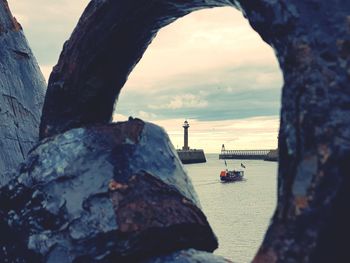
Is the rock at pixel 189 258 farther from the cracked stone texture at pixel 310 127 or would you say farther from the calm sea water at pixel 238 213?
the calm sea water at pixel 238 213

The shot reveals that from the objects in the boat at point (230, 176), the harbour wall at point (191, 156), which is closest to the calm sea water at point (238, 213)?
the boat at point (230, 176)

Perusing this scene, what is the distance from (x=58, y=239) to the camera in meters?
1.59

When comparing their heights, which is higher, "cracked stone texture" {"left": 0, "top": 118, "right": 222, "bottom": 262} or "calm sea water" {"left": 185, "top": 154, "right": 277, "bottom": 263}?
"cracked stone texture" {"left": 0, "top": 118, "right": 222, "bottom": 262}

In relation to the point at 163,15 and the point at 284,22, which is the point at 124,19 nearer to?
the point at 163,15

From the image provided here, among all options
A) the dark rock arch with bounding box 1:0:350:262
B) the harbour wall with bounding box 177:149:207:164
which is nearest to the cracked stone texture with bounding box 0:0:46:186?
the dark rock arch with bounding box 1:0:350:262

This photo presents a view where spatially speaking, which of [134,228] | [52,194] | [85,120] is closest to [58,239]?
[52,194]

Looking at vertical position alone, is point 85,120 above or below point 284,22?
below

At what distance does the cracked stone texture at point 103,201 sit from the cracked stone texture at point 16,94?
886 mm

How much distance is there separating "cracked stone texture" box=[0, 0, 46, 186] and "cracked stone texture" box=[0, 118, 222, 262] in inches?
34.9

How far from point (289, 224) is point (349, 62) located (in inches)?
12.4

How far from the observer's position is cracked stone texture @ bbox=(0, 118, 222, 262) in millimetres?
1523

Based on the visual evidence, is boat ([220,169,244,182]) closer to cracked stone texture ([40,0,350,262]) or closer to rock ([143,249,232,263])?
rock ([143,249,232,263])

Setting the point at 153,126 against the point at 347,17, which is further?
the point at 153,126

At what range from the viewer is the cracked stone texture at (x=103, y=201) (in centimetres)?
152
